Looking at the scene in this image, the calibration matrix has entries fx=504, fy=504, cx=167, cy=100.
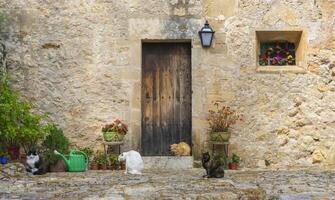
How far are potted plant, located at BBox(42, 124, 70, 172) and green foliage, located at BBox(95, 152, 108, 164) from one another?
1.38 feet

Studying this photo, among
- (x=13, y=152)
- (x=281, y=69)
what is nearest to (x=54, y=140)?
(x=13, y=152)

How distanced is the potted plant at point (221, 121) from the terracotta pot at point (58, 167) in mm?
2000

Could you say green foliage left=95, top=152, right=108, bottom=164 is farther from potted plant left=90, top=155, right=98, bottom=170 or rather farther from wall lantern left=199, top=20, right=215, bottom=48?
wall lantern left=199, top=20, right=215, bottom=48

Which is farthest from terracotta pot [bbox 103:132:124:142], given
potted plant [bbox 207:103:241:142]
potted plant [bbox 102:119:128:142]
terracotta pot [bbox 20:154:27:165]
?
potted plant [bbox 207:103:241:142]

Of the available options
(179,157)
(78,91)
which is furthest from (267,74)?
(78,91)

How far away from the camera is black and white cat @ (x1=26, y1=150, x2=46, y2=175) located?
584 cm

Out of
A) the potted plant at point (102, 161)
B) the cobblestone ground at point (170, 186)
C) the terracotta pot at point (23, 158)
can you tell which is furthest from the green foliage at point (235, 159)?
the terracotta pot at point (23, 158)

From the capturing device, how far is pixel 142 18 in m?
7.18

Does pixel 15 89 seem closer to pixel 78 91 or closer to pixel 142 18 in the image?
pixel 78 91

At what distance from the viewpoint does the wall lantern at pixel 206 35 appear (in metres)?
7.04

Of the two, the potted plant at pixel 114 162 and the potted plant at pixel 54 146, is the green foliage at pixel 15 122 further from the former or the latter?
the potted plant at pixel 114 162

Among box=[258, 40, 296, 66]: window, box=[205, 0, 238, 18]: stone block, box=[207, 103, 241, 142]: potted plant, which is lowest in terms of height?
box=[207, 103, 241, 142]: potted plant

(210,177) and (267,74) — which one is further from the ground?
(267,74)

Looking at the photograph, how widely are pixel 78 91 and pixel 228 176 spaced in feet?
8.78
